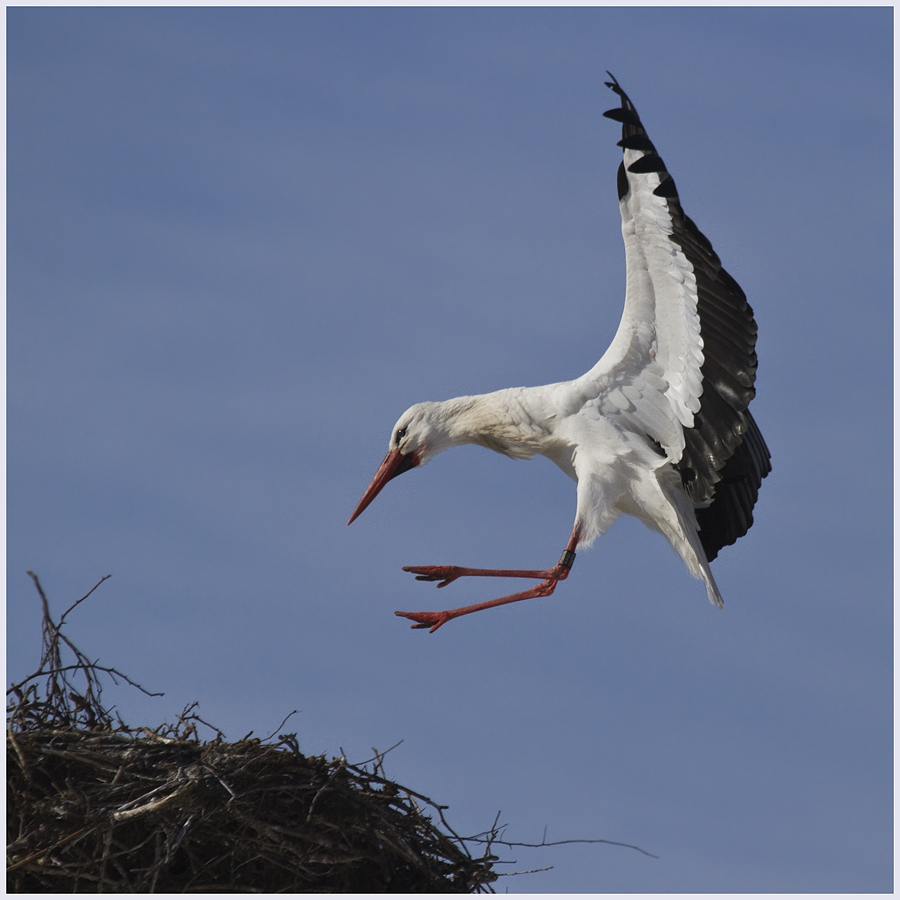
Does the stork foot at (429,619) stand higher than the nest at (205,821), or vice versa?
the stork foot at (429,619)

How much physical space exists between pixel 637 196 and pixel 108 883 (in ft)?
11.0

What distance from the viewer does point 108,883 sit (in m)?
4.71

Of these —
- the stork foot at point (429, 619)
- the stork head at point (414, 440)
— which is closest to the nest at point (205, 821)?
the stork foot at point (429, 619)

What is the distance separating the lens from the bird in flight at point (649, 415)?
222 inches

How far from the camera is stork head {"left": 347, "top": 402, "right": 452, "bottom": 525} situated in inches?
256

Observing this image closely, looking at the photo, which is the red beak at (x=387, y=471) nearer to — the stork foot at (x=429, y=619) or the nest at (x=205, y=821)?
the stork foot at (x=429, y=619)

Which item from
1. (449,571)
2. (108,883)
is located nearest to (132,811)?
(108,883)

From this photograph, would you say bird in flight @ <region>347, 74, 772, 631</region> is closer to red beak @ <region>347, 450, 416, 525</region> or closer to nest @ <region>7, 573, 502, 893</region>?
red beak @ <region>347, 450, 416, 525</region>

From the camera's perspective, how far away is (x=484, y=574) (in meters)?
6.17

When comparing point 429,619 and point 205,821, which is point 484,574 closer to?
point 429,619

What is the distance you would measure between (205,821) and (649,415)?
258 cm

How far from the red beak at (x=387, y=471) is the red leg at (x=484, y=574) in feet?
2.08

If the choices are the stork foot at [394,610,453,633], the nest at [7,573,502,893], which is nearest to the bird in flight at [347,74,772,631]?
the stork foot at [394,610,453,633]

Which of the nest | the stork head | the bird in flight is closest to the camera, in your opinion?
the nest
